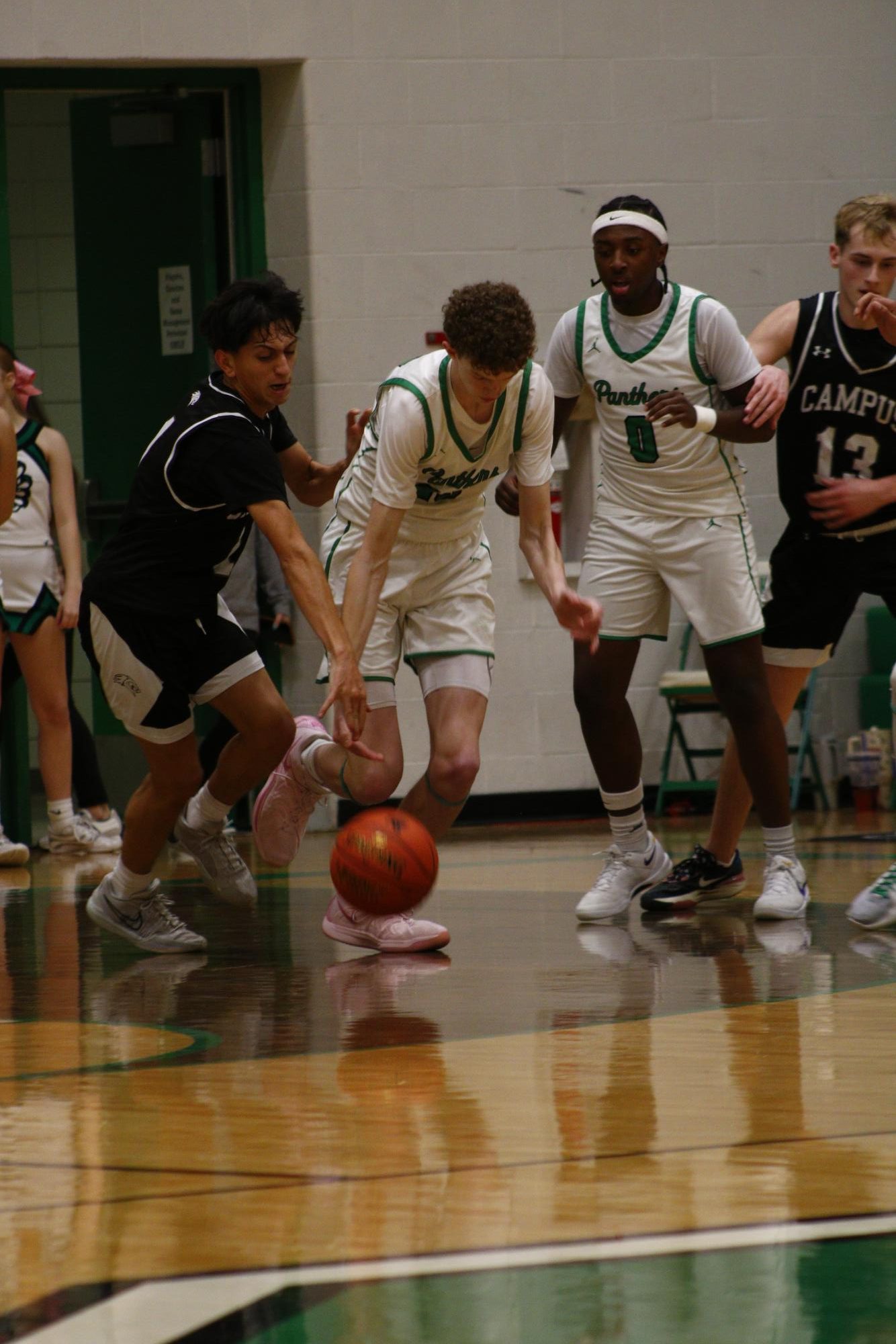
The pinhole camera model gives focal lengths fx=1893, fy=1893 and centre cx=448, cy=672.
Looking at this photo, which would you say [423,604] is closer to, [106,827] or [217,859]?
[217,859]

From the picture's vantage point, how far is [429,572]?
493cm

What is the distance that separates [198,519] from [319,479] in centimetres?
62

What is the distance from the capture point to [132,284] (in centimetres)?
900

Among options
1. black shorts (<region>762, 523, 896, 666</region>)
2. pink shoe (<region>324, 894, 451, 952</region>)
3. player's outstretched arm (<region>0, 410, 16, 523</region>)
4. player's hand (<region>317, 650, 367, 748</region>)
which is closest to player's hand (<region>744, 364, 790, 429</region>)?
black shorts (<region>762, 523, 896, 666</region>)

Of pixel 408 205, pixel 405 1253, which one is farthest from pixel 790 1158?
pixel 408 205

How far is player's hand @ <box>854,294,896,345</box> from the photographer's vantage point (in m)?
4.89

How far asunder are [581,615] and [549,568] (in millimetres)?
223

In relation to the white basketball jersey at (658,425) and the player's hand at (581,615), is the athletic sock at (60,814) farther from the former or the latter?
the player's hand at (581,615)

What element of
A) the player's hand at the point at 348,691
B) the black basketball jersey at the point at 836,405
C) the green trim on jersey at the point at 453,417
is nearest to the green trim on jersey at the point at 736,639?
the black basketball jersey at the point at 836,405

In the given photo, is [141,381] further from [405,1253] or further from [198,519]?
[405,1253]

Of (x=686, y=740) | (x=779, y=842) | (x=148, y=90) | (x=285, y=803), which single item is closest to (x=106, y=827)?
(x=686, y=740)

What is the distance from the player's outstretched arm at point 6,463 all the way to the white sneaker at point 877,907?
2414mm

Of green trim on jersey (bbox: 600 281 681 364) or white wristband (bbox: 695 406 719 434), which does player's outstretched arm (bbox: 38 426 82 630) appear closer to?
green trim on jersey (bbox: 600 281 681 364)

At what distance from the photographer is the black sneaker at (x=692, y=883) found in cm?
551
